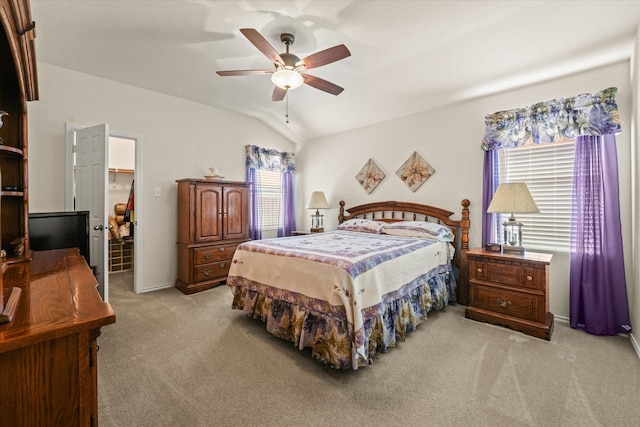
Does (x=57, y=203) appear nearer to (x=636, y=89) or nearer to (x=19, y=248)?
(x=19, y=248)

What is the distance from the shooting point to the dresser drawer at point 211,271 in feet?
13.1

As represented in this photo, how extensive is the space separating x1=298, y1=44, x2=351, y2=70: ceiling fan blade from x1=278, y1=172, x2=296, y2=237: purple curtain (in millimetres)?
3285

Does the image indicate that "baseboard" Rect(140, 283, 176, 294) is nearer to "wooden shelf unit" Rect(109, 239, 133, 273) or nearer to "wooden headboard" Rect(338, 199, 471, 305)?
"wooden shelf unit" Rect(109, 239, 133, 273)

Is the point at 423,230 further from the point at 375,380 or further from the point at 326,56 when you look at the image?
Result: the point at 326,56

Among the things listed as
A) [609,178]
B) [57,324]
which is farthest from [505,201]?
[57,324]

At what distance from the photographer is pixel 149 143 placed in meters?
3.98

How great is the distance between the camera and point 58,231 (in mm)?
2393

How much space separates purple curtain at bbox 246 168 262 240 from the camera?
509cm

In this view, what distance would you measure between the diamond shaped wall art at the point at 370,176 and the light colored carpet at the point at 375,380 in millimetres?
2401

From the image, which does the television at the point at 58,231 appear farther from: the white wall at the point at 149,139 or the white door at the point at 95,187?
the white wall at the point at 149,139

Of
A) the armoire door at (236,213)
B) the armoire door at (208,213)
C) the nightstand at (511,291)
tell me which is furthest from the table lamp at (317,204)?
the nightstand at (511,291)

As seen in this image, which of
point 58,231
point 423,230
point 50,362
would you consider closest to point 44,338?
point 50,362

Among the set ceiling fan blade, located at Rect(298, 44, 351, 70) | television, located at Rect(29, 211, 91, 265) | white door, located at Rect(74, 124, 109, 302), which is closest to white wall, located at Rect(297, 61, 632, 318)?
ceiling fan blade, located at Rect(298, 44, 351, 70)

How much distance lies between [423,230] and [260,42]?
267 cm
